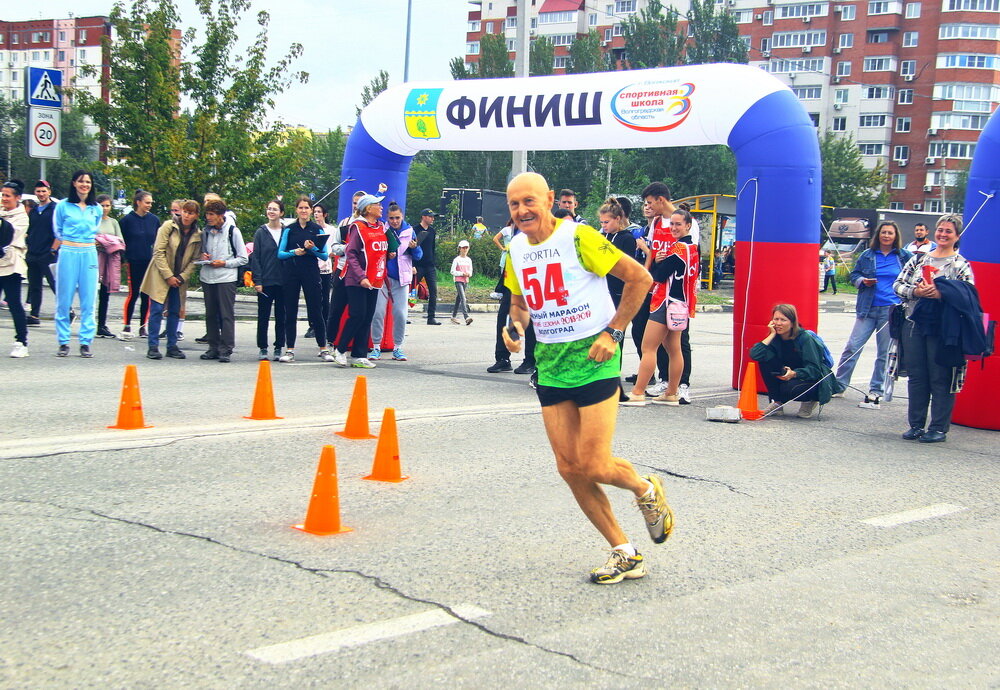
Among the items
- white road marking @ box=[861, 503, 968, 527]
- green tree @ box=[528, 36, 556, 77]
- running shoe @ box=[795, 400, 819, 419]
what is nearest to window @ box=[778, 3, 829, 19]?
green tree @ box=[528, 36, 556, 77]

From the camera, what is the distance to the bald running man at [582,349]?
5.04 metres

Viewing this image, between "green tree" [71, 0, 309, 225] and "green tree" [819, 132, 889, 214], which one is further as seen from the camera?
"green tree" [819, 132, 889, 214]

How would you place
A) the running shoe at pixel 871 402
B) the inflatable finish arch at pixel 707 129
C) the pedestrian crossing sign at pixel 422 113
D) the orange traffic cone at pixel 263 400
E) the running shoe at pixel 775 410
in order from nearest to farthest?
the orange traffic cone at pixel 263 400 → the running shoe at pixel 775 410 → the running shoe at pixel 871 402 → the inflatable finish arch at pixel 707 129 → the pedestrian crossing sign at pixel 422 113

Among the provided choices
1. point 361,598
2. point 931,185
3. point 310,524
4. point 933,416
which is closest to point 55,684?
point 361,598

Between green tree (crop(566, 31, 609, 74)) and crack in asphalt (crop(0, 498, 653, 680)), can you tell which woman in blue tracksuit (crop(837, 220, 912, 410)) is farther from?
green tree (crop(566, 31, 609, 74))

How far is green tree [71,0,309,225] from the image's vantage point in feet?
69.5

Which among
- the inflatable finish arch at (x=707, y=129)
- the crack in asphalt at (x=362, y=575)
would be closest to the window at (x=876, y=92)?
the inflatable finish arch at (x=707, y=129)

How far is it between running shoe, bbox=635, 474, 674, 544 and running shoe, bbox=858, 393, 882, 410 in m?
6.70

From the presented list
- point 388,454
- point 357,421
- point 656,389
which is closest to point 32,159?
point 656,389

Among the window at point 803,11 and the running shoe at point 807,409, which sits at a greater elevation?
the window at point 803,11

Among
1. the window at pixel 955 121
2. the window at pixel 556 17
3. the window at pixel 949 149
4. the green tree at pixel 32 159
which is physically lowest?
the green tree at pixel 32 159

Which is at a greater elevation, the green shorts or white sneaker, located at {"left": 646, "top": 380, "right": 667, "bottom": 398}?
the green shorts

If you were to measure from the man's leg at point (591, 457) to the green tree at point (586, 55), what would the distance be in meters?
72.4

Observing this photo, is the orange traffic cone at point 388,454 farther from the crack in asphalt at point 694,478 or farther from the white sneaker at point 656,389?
the white sneaker at point 656,389
